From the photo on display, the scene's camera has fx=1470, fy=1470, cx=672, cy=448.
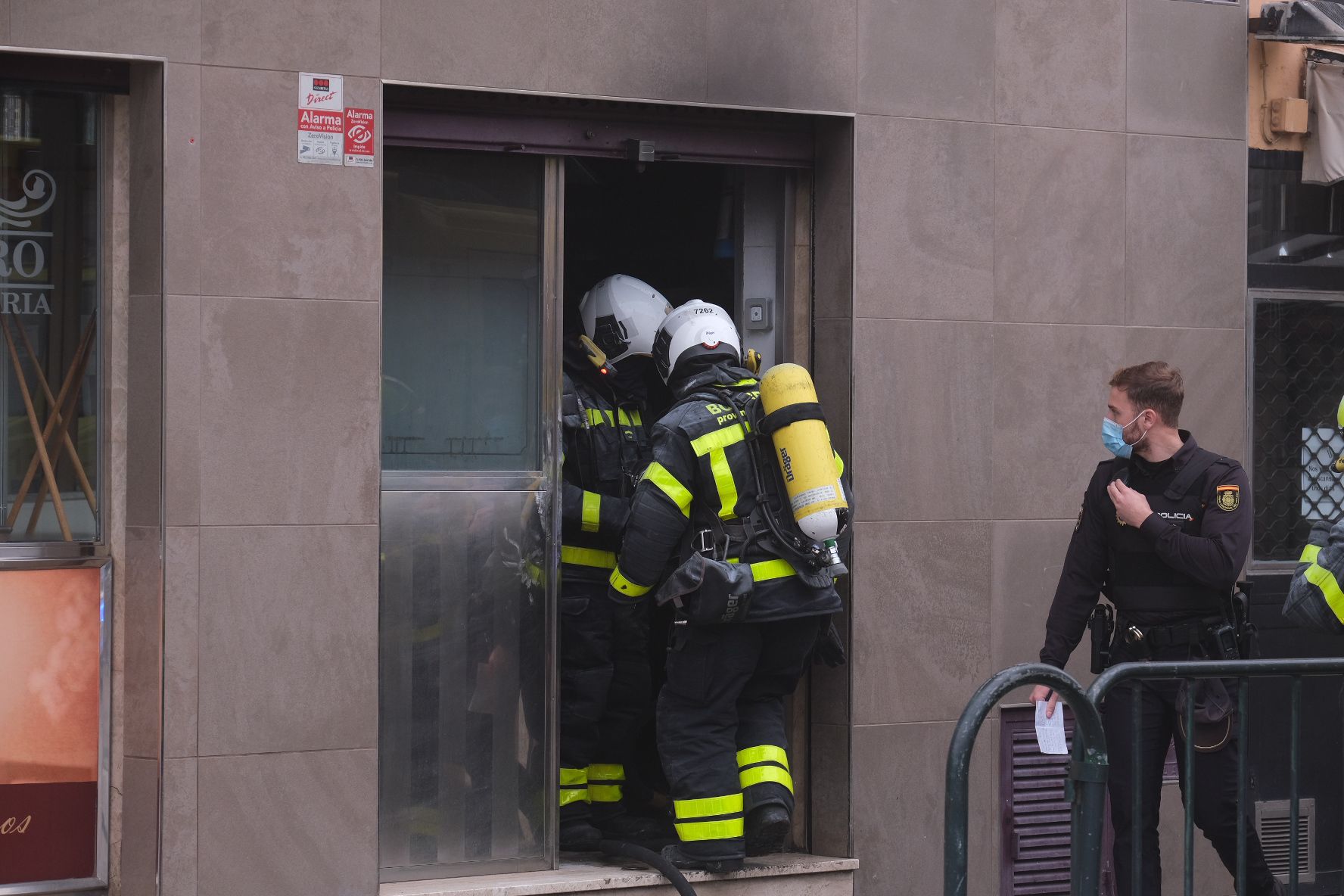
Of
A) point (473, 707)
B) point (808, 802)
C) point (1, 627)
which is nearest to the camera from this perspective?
point (1, 627)

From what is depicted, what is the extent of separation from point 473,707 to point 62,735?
1.46 m

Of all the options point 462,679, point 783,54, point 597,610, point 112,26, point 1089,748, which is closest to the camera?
point 1089,748

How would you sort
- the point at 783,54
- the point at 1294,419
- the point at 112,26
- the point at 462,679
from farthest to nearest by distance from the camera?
1. the point at 1294,419
2. the point at 783,54
3. the point at 462,679
4. the point at 112,26

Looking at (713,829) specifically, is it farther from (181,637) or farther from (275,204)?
(275,204)

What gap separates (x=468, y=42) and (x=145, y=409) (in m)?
1.76

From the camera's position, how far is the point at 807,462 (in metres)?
5.18

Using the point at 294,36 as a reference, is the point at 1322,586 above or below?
below

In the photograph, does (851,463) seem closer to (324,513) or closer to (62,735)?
(324,513)

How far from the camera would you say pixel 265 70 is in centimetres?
A: 513

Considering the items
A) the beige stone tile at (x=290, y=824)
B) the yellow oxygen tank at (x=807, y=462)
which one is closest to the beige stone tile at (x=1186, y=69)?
the yellow oxygen tank at (x=807, y=462)

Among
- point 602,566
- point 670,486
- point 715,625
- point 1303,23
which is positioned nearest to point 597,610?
point 602,566

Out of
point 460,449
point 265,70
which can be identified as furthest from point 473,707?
point 265,70

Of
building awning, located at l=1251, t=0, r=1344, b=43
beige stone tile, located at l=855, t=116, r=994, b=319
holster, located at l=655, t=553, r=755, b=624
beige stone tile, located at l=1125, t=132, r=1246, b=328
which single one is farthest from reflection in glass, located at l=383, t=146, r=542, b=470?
building awning, located at l=1251, t=0, r=1344, b=43

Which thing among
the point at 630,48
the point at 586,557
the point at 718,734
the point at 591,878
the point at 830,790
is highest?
the point at 630,48
